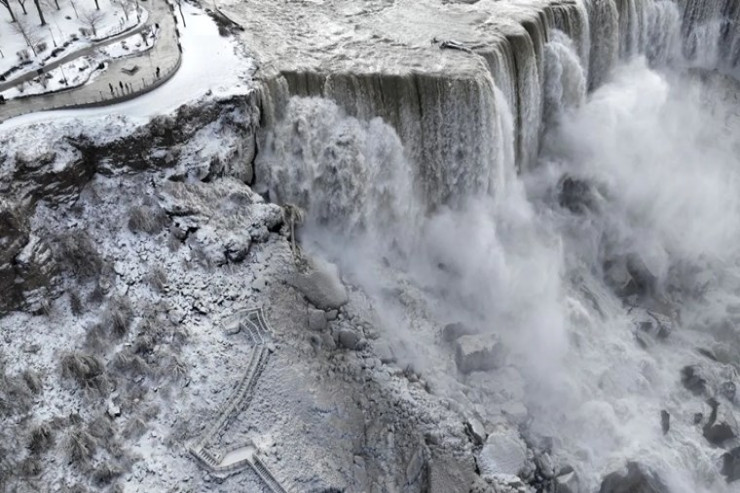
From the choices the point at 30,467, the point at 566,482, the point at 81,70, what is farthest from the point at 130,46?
the point at 566,482

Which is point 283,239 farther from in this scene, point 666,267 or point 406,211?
point 666,267

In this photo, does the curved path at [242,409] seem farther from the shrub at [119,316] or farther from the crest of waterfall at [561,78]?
the crest of waterfall at [561,78]

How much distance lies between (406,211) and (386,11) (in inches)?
451

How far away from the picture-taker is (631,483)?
74.1ft

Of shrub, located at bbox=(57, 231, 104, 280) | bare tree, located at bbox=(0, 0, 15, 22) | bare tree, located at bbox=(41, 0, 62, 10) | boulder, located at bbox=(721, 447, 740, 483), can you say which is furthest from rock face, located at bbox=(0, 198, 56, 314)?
boulder, located at bbox=(721, 447, 740, 483)

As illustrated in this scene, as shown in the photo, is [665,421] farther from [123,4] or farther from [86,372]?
[123,4]

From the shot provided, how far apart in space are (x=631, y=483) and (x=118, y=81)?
2487 centimetres

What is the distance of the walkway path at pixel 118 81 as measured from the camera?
961 inches

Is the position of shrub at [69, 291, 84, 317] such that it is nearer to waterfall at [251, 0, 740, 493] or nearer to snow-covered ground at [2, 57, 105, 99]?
waterfall at [251, 0, 740, 493]

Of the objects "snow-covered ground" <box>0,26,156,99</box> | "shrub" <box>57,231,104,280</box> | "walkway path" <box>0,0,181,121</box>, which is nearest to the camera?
"shrub" <box>57,231,104,280</box>

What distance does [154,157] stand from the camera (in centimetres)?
2430

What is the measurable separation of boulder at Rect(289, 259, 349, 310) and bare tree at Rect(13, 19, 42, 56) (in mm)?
15628

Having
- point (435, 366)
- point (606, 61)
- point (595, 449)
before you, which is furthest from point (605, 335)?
point (606, 61)

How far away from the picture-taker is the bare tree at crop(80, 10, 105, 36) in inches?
1160
